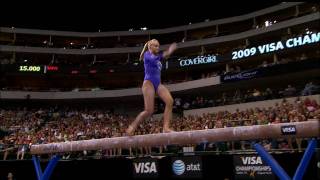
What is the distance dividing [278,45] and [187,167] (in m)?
16.0

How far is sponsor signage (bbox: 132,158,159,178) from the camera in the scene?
45.7 ft

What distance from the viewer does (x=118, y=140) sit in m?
7.69

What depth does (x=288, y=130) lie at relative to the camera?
5711mm

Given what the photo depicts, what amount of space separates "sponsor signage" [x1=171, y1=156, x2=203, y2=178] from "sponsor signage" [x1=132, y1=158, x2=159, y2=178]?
2.16 feet

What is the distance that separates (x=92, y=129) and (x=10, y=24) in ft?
63.4

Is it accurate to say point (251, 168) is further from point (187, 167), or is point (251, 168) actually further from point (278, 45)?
point (278, 45)

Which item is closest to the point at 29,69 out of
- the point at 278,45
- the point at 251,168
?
the point at 278,45

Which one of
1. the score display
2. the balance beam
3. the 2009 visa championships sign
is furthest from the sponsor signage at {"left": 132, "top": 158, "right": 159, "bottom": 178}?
the score display

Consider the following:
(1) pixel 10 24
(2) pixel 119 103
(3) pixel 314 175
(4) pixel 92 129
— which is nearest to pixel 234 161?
(3) pixel 314 175

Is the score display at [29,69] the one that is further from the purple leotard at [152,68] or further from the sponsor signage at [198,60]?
the purple leotard at [152,68]

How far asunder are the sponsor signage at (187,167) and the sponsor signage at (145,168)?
66 centimetres

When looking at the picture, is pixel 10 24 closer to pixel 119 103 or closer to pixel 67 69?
pixel 67 69

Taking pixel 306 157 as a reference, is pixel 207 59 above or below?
above

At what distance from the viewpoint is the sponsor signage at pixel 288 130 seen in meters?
5.63
